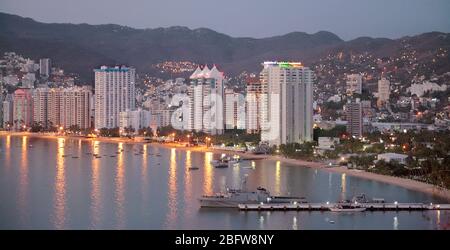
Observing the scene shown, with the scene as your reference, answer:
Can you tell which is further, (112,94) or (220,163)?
(112,94)

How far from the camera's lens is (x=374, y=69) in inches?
988

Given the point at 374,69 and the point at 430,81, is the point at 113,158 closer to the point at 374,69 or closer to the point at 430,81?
the point at 430,81

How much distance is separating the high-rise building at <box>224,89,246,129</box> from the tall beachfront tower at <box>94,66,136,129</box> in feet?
12.4

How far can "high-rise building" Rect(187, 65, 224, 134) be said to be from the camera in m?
16.0

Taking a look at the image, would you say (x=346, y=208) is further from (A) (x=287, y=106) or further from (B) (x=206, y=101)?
(B) (x=206, y=101)

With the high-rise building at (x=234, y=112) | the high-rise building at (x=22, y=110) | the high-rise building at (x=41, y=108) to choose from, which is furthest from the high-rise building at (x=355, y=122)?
the high-rise building at (x=22, y=110)

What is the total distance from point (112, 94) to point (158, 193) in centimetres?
1312

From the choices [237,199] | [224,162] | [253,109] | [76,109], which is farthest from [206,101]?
[237,199]

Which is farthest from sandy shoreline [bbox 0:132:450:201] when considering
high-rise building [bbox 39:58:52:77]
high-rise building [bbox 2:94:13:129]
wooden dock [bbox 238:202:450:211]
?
high-rise building [bbox 39:58:52:77]

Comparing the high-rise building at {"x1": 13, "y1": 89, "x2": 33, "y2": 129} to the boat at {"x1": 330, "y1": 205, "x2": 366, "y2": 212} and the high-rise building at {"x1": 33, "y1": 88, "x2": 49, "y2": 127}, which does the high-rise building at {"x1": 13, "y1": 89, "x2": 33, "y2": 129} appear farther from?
the boat at {"x1": 330, "y1": 205, "x2": 366, "y2": 212}

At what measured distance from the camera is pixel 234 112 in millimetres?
16344
